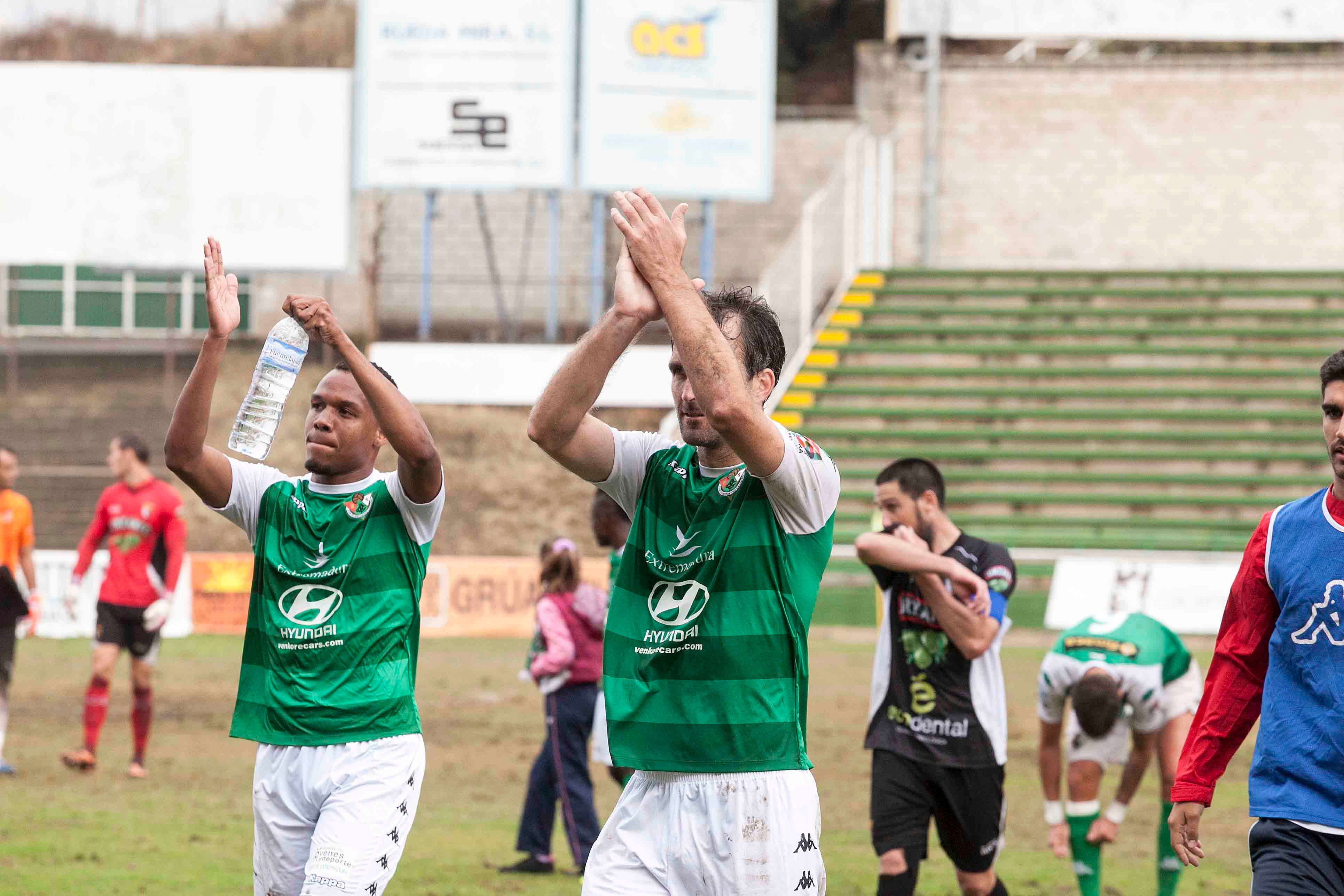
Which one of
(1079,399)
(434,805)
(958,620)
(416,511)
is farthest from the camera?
(1079,399)

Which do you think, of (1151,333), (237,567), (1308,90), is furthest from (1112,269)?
(237,567)

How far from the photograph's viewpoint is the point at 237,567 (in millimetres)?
21172

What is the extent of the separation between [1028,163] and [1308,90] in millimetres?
5631

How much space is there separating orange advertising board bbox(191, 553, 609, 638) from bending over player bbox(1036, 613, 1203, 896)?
13.2m

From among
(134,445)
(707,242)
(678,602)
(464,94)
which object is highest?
(464,94)

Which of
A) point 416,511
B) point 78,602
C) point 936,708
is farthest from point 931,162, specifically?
point 416,511

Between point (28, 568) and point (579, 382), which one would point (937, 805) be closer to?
point (579, 382)

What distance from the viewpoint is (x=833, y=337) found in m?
27.2

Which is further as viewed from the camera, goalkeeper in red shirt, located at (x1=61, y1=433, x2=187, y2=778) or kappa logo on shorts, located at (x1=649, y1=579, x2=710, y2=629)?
goalkeeper in red shirt, located at (x1=61, y1=433, x2=187, y2=778)

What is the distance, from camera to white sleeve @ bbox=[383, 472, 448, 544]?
16.4 feet

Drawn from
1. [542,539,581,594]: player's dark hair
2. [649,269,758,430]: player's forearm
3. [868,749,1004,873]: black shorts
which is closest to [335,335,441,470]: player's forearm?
[649,269,758,430]: player's forearm

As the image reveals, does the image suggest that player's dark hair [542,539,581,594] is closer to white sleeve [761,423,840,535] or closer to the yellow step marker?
white sleeve [761,423,840,535]

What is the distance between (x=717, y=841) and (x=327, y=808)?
53.4 inches

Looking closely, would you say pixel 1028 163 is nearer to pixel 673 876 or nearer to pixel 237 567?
pixel 237 567
